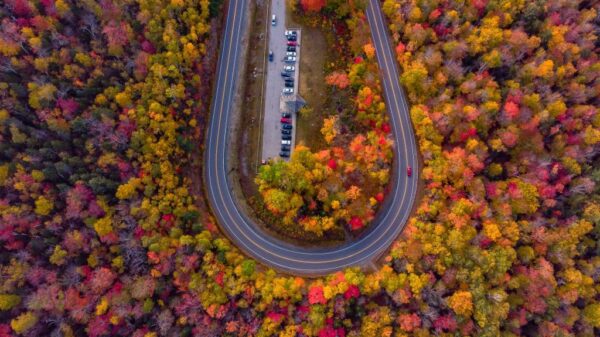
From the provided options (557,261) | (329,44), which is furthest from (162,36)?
(557,261)

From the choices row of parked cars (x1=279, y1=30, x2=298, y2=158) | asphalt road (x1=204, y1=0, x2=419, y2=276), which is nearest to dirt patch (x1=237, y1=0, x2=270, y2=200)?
asphalt road (x1=204, y1=0, x2=419, y2=276)

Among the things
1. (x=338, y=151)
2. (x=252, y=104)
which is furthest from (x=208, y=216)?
(x=338, y=151)

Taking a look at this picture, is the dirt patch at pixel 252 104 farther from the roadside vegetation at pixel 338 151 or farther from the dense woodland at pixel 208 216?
the dense woodland at pixel 208 216

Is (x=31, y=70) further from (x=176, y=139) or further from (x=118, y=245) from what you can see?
(x=118, y=245)

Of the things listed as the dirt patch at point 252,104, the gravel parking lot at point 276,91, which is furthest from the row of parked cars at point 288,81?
the dirt patch at point 252,104

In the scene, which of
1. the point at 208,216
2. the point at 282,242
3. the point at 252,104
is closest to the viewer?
the point at 208,216

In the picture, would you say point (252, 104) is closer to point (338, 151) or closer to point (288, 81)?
point (288, 81)
